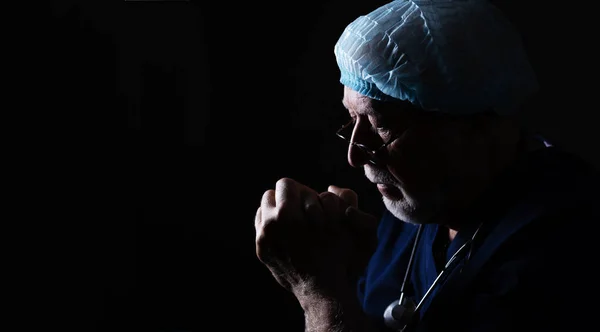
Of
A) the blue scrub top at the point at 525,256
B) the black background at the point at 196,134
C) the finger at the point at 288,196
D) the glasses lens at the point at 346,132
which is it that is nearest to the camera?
the blue scrub top at the point at 525,256

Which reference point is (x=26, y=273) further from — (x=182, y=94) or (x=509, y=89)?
(x=509, y=89)

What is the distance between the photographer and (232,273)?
1.85m

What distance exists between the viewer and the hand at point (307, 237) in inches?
40.6

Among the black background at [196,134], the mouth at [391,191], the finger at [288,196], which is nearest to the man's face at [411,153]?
the mouth at [391,191]

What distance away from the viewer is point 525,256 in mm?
962

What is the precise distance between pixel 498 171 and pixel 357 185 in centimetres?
74

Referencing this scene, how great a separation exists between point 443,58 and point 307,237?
1.11 feet

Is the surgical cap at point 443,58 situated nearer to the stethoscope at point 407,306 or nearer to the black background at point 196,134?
the stethoscope at point 407,306

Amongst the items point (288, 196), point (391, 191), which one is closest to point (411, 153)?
point (391, 191)

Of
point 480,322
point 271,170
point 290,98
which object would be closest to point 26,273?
point 271,170

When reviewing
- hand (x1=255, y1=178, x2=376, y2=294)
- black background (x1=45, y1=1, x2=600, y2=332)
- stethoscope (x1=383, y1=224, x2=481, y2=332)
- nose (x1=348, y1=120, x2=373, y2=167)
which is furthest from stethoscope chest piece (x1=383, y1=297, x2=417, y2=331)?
black background (x1=45, y1=1, x2=600, y2=332)

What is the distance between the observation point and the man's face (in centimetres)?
105

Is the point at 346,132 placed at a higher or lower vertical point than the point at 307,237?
higher

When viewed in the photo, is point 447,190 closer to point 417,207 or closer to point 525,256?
point 417,207
